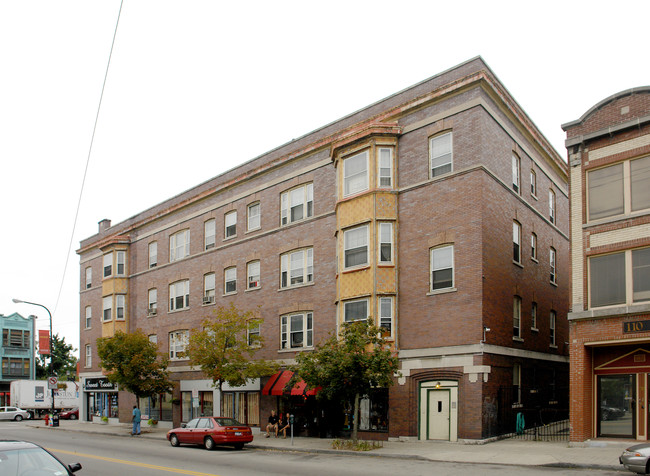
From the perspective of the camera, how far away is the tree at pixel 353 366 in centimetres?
2375

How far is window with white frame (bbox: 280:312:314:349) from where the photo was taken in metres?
32.1

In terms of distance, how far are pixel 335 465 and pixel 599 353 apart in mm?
9778

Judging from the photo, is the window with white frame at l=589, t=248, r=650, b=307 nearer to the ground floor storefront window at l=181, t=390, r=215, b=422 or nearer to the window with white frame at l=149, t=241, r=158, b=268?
the ground floor storefront window at l=181, t=390, r=215, b=422

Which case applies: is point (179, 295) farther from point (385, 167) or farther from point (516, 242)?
point (516, 242)

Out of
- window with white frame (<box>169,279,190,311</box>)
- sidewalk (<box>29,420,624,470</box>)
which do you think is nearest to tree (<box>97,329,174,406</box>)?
window with white frame (<box>169,279,190,311</box>)

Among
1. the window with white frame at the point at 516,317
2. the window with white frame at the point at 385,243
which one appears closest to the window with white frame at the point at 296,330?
the window with white frame at the point at 385,243

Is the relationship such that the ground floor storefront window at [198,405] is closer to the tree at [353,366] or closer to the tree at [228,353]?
the tree at [228,353]

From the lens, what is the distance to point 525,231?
98.8 feet

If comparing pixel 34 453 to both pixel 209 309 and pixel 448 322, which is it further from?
pixel 209 309

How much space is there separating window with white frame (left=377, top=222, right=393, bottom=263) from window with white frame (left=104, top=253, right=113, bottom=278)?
91.2ft

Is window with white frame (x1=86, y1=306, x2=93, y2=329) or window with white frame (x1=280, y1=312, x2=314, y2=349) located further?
window with white frame (x1=86, y1=306, x2=93, y2=329)

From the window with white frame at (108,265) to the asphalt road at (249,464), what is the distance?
23.9 m

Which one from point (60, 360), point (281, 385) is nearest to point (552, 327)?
point (281, 385)

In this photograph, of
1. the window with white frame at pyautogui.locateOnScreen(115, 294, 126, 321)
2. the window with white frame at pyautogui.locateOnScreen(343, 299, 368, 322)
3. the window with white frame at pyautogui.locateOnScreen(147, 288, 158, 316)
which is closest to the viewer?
the window with white frame at pyautogui.locateOnScreen(343, 299, 368, 322)
